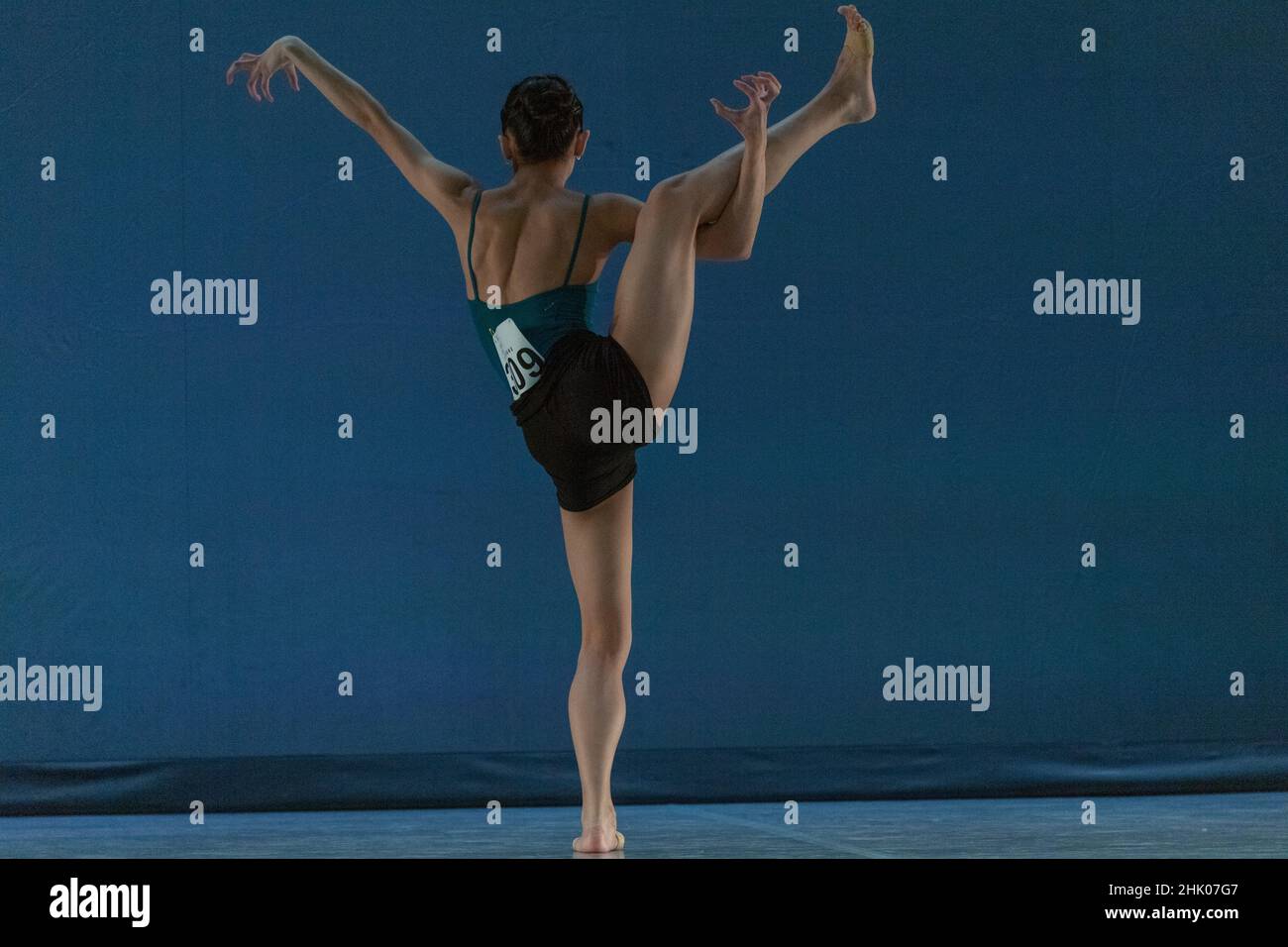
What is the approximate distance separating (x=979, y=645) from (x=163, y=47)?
3227 mm

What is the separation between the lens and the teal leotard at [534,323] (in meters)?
2.93

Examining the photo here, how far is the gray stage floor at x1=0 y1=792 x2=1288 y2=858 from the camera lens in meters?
3.28

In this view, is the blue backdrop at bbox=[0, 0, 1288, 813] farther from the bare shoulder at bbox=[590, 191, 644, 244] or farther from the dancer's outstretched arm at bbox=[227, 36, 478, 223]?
the bare shoulder at bbox=[590, 191, 644, 244]

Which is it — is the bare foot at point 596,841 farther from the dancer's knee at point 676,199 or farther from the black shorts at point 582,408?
the dancer's knee at point 676,199

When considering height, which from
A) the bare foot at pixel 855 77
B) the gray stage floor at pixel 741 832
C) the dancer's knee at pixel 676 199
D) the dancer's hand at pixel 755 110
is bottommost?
the gray stage floor at pixel 741 832

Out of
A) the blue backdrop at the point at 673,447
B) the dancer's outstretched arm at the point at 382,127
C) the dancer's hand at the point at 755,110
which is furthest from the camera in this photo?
the blue backdrop at the point at 673,447

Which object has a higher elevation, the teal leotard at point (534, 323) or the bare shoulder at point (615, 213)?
the bare shoulder at point (615, 213)

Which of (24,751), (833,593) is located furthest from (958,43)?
(24,751)

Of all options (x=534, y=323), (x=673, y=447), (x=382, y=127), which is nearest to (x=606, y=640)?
(x=534, y=323)

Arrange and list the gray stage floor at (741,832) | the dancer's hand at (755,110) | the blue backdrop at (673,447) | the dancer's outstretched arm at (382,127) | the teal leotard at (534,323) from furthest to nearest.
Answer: the blue backdrop at (673,447)
the gray stage floor at (741,832)
the dancer's outstretched arm at (382,127)
the teal leotard at (534,323)
the dancer's hand at (755,110)

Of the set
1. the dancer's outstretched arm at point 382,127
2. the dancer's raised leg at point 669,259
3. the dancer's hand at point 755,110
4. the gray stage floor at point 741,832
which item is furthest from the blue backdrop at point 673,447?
the dancer's hand at point 755,110

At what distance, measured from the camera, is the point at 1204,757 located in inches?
193

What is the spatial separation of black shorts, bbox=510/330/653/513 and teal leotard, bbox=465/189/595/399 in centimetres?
3

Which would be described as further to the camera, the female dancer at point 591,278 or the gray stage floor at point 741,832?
the gray stage floor at point 741,832
